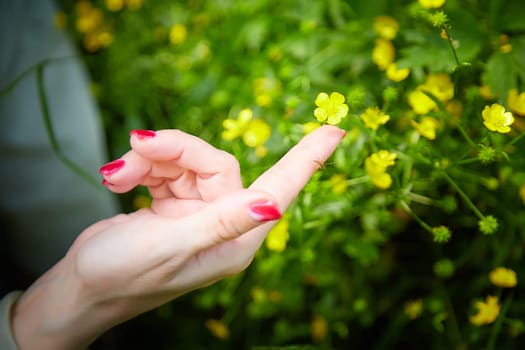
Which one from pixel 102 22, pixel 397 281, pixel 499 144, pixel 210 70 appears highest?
pixel 102 22

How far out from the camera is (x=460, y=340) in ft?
3.33

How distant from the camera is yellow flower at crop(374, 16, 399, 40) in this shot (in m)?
0.91

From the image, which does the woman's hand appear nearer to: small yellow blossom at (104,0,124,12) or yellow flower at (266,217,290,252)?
yellow flower at (266,217,290,252)

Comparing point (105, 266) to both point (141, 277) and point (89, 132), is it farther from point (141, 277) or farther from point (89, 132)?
point (89, 132)

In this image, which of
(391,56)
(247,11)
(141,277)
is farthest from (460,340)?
(247,11)

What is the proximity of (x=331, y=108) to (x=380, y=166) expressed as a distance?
0.40 feet

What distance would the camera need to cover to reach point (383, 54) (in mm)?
909

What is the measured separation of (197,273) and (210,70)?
745mm

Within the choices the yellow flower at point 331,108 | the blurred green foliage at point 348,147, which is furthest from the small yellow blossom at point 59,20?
the yellow flower at point 331,108

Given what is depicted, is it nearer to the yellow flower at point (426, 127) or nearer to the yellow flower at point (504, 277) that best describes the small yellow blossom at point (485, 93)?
the yellow flower at point (426, 127)

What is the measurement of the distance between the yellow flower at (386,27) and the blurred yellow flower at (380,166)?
259 millimetres

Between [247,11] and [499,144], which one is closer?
[499,144]

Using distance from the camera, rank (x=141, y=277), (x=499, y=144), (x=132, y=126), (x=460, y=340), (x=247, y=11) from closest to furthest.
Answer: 1. (x=141, y=277)
2. (x=499, y=144)
3. (x=460, y=340)
4. (x=247, y=11)
5. (x=132, y=126)

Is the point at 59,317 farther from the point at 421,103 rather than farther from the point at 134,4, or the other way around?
the point at 134,4
